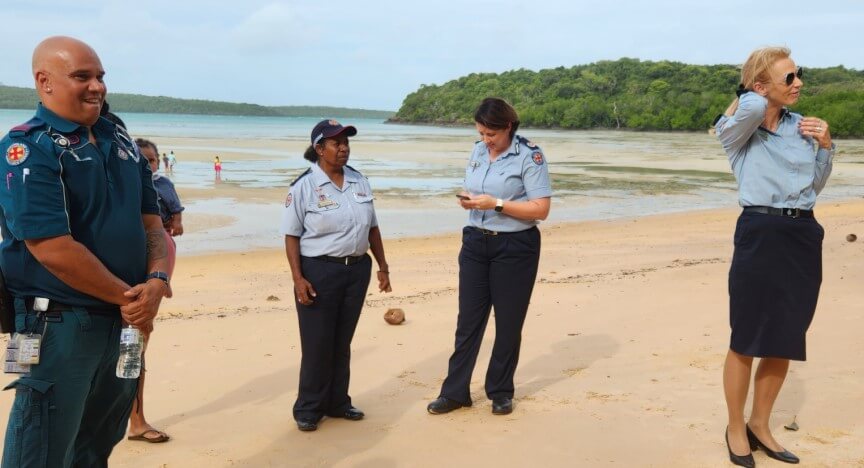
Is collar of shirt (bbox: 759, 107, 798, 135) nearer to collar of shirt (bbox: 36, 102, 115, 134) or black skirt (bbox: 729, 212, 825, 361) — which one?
black skirt (bbox: 729, 212, 825, 361)

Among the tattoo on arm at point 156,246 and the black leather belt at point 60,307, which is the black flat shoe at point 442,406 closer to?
the tattoo on arm at point 156,246

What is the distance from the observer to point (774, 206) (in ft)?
12.5

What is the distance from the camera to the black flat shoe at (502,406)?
4.88 metres

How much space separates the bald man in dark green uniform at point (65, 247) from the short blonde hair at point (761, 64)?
2741 mm

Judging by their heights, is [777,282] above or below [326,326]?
above

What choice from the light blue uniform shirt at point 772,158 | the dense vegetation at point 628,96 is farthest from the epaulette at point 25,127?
the dense vegetation at point 628,96

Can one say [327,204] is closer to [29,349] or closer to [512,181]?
[512,181]

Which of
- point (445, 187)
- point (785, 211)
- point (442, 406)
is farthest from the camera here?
point (445, 187)

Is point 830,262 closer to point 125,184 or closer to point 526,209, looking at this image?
point 526,209

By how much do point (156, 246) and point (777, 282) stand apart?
268 cm

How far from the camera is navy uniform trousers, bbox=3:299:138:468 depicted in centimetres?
256

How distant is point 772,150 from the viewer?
3846mm

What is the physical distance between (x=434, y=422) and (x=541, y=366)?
144cm

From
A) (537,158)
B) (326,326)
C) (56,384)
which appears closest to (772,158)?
(537,158)
